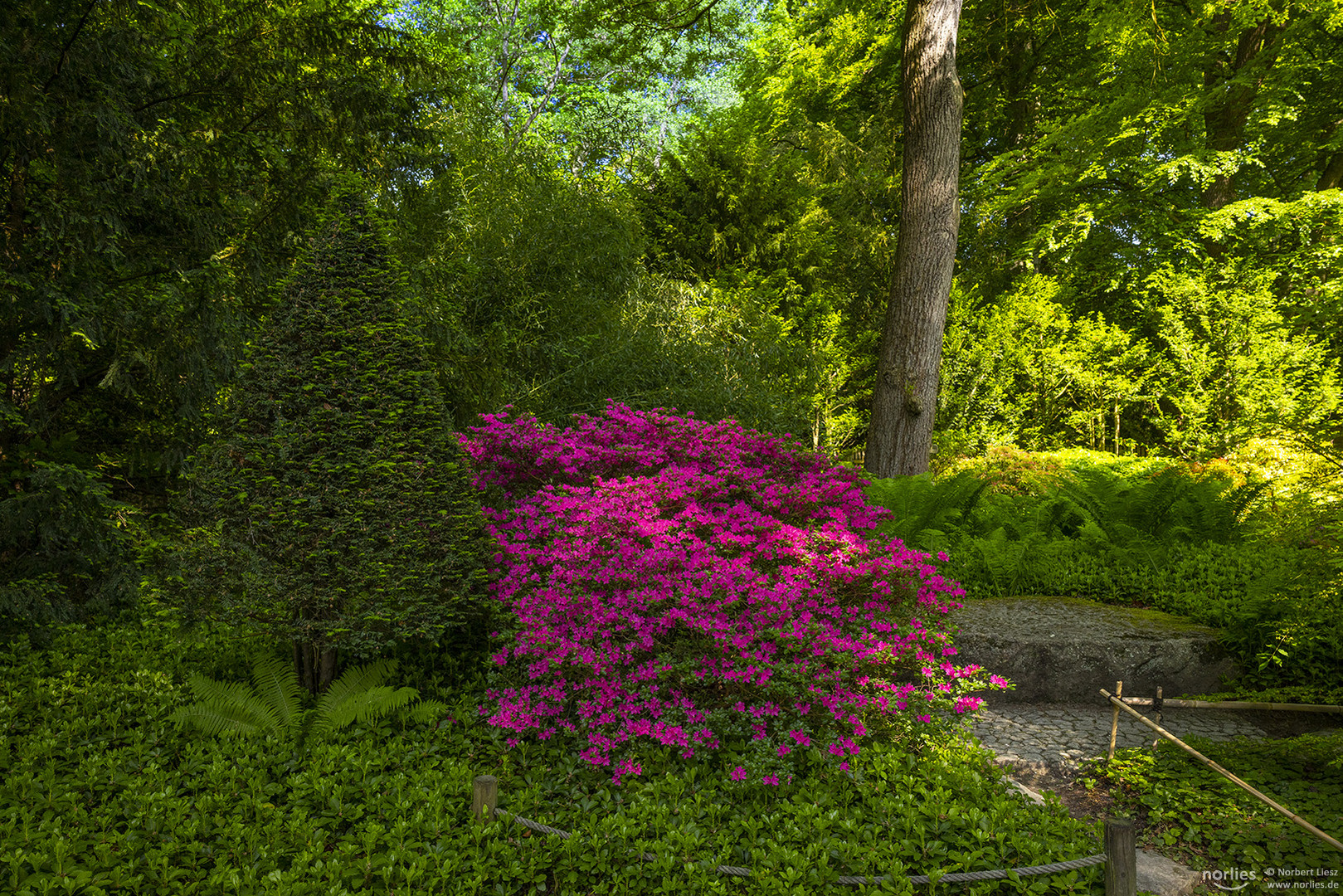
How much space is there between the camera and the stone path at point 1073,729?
13.0 feet

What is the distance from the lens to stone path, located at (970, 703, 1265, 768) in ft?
13.0

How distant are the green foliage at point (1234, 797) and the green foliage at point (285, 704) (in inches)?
129

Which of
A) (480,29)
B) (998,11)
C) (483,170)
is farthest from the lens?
(480,29)

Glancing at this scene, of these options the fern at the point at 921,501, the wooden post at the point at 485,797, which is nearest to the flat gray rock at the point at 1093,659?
the fern at the point at 921,501

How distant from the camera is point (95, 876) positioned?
2.43m

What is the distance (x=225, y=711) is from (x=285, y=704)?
25 cm

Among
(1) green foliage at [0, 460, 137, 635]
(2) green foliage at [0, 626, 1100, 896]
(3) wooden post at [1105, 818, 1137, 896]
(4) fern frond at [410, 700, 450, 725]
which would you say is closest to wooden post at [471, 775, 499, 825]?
(2) green foliage at [0, 626, 1100, 896]

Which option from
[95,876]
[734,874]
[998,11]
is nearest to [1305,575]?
[734,874]

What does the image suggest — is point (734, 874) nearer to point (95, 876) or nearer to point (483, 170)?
point (95, 876)

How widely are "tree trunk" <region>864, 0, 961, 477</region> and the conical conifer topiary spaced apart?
4638 millimetres

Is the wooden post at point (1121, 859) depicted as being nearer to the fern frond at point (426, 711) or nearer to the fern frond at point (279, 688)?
the fern frond at point (426, 711)

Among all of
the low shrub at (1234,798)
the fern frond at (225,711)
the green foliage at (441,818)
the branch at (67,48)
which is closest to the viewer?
the green foliage at (441,818)

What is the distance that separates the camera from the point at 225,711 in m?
3.49

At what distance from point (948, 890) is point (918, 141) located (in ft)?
21.6
